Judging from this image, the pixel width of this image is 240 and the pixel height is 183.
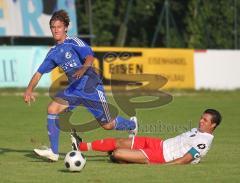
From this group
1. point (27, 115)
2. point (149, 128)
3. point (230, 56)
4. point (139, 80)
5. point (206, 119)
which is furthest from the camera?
point (230, 56)

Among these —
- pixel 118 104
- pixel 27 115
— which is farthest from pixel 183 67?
pixel 27 115

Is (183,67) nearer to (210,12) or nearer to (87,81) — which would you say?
(210,12)

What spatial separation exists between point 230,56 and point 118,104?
28.1 ft

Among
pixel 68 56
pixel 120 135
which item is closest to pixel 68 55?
pixel 68 56

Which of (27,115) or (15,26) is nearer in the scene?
(27,115)

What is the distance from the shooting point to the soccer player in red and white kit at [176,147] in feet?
37.0

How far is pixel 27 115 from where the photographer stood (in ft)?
70.0

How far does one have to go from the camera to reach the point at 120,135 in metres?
16.9

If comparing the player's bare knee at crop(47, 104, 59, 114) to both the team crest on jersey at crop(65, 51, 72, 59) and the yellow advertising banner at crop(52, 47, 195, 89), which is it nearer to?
the team crest on jersey at crop(65, 51, 72, 59)

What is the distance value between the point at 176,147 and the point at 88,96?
1847 mm

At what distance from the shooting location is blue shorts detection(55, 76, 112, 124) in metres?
12.4

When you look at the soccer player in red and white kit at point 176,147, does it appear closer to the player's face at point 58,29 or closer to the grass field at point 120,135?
the grass field at point 120,135

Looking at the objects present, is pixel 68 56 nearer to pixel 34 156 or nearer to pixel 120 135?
pixel 34 156

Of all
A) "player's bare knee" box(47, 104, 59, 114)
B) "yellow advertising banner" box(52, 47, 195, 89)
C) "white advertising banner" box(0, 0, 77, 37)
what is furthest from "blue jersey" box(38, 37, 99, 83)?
"white advertising banner" box(0, 0, 77, 37)
